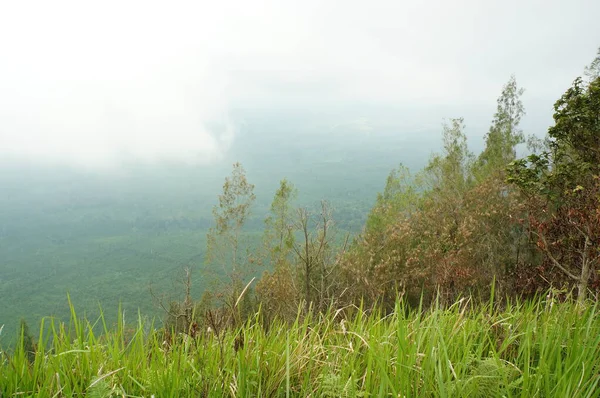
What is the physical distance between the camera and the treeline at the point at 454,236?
567cm

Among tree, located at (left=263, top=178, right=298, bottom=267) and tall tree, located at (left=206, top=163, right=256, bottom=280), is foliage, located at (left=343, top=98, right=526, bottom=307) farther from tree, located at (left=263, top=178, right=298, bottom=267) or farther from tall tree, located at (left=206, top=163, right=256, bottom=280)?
tall tree, located at (left=206, top=163, right=256, bottom=280)

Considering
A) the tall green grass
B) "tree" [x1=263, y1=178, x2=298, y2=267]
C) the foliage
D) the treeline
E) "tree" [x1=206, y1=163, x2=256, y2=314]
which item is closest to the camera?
the tall green grass

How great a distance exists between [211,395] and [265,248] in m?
26.1

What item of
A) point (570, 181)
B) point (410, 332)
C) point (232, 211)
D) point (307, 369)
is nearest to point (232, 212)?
point (232, 211)

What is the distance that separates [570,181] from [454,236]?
8.97 metres

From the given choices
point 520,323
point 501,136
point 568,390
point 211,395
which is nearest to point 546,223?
point 520,323

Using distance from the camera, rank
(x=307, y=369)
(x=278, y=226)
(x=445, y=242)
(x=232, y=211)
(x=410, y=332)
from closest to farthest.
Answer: (x=307, y=369) → (x=410, y=332) → (x=445, y=242) → (x=232, y=211) → (x=278, y=226)

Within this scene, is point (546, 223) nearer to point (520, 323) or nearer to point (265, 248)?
point (520, 323)

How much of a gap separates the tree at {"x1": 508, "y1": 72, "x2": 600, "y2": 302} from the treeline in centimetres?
2

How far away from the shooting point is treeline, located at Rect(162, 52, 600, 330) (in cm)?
567

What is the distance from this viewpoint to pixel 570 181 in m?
7.15

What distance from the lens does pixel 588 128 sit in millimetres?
7082

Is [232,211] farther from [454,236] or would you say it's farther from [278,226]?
[454,236]

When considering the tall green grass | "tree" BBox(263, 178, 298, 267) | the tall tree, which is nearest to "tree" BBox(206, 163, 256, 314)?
the tall tree
